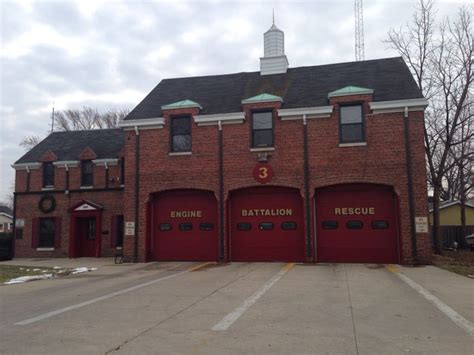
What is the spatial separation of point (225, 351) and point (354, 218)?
1186 cm

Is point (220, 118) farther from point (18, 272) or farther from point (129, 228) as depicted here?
point (18, 272)

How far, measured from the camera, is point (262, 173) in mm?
17094

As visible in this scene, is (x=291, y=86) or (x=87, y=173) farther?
(x=87, y=173)

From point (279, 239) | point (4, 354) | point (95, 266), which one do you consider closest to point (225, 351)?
point (4, 354)

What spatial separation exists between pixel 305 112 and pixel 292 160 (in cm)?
194

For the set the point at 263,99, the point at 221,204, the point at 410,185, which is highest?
the point at 263,99

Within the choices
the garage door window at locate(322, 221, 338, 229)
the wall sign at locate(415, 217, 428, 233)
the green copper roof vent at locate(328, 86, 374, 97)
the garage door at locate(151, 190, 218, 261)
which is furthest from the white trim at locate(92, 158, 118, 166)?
the wall sign at locate(415, 217, 428, 233)

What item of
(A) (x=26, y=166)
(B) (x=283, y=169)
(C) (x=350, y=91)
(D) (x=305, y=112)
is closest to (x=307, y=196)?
(B) (x=283, y=169)

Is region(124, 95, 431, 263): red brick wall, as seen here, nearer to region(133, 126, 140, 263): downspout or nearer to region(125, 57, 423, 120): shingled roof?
region(133, 126, 140, 263): downspout

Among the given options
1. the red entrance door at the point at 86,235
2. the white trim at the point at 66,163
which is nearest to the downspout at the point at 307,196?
the red entrance door at the point at 86,235

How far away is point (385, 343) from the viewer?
20.0 feet

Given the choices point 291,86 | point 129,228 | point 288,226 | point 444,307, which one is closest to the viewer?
point 444,307

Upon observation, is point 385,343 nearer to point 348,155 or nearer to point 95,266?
point 348,155

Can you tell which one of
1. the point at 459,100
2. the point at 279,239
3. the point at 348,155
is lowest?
the point at 279,239
